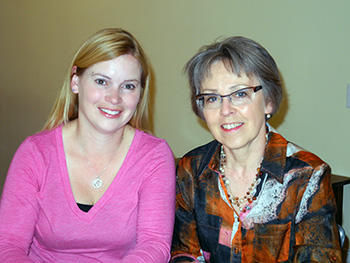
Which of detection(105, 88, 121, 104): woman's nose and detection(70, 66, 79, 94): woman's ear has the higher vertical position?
detection(70, 66, 79, 94): woman's ear

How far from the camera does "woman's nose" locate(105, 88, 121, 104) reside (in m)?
1.67

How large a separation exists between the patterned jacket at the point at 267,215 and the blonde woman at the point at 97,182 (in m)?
0.08

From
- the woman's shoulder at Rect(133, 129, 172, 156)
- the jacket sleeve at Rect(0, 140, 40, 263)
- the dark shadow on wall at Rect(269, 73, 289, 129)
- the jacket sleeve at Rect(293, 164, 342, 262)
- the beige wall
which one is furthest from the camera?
the dark shadow on wall at Rect(269, 73, 289, 129)

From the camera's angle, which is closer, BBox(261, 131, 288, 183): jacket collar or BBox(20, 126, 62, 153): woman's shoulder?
BBox(261, 131, 288, 183): jacket collar

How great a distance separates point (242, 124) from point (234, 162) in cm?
19

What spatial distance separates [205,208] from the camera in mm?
1635

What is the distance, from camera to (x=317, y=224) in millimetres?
1426

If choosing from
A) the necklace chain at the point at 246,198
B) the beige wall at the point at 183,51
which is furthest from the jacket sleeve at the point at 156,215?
the beige wall at the point at 183,51

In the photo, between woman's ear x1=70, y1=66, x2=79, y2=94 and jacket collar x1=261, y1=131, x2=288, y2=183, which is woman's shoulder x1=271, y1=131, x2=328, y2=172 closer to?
jacket collar x1=261, y1=131, x2=288, y2=183

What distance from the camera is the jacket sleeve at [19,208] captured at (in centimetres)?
153

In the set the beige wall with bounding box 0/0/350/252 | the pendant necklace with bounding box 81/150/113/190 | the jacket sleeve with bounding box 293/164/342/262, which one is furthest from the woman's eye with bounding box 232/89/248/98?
the beige wall with bounding box 0/0/350/252

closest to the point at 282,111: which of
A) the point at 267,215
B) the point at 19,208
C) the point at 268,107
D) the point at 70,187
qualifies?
the point at 268,107

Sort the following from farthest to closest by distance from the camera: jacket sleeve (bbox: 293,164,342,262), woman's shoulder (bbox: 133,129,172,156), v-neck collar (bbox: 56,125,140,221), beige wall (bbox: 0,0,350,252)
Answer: beige wall (bbox: 0,0,350,252) < woman's shoulder (bbox: 133,129,172,156) < v-neck collar (bbox: 56,125,140,221) < jacket sleeve (bbox: 293,164,342,262)

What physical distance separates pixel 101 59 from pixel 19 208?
2.03 ft
